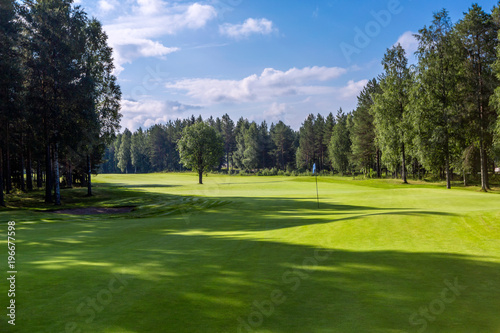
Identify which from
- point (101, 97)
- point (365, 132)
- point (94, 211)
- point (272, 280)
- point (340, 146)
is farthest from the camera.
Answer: point (340, 146)

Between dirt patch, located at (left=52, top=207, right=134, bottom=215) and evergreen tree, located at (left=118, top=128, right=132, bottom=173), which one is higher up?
evergreen tree, located at (left=118, top=128, right=132, bottom=173)

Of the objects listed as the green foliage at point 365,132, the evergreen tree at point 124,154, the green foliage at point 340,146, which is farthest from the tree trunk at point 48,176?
the evergreen tree at point 124,154

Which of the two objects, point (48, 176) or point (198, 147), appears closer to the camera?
point (48, 176)

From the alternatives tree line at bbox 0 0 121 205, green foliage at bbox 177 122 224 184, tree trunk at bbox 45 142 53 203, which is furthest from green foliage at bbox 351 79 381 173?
tree trunk at bbox 45 142 53 203

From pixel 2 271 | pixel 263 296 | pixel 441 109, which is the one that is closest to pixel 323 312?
pixel 263 296

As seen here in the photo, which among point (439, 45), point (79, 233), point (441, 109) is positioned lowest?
point (79, 233)

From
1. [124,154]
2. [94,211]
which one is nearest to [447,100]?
[94,211]

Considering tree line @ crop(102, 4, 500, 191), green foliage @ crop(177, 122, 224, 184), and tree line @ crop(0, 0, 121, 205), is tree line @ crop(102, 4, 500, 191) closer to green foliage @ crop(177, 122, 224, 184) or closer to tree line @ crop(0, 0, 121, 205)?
tree line @ crop(0, 0, 121, 205)

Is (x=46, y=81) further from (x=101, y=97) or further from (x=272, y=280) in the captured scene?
(x=272, y=280)

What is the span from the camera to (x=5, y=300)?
18.7 ft

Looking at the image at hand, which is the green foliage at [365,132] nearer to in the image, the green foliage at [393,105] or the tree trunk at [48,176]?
the green foliage at [393,105]

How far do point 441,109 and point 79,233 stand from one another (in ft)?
145

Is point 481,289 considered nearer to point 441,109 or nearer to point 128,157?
→ point 441,109

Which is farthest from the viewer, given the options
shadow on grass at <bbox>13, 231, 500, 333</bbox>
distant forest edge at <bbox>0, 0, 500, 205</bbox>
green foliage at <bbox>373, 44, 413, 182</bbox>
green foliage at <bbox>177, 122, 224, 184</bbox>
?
green foliage at <bbox>177, 122, 224, 184</bbox>
